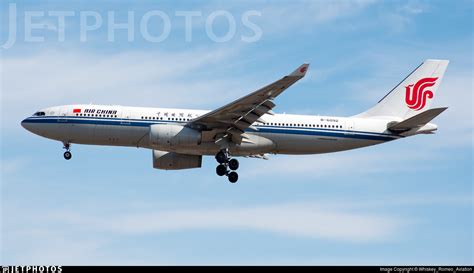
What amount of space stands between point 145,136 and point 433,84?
1755 centimetres

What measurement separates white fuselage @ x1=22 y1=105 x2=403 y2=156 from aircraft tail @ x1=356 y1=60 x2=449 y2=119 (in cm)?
231

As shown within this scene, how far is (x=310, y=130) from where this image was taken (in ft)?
182

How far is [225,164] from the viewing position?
55438mm

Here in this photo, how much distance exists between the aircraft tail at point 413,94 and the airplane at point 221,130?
1463 millimetres

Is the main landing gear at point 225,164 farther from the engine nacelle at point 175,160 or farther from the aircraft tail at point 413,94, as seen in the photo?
the aircraft tail at point 413,94

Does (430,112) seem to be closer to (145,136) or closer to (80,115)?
(145,136)

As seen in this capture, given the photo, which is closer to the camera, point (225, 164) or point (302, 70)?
point (302, 70)

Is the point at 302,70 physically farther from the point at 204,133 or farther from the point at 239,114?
the point at 204,133

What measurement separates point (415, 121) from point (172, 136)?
42.6ft

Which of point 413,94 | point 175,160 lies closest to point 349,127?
point 413,94

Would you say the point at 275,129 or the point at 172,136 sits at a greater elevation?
the point at 275,129

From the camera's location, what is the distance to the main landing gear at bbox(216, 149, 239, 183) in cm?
5525

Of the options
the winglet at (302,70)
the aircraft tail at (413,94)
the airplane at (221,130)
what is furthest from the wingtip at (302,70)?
the aircraft tail at (413,94)

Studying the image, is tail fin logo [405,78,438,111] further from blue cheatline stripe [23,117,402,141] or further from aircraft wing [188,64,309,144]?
aircraft wing [188,64,309,144]
